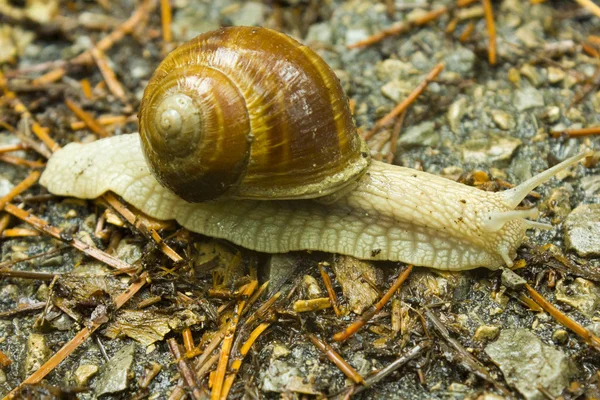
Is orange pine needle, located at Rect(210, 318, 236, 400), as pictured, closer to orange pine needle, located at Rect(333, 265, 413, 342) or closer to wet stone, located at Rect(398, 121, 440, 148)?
orange pine needle, located at Rect(333, 265, 413, 342)

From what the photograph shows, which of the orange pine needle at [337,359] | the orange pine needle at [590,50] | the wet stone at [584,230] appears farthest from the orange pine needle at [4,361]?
the orange pine needle at [590,50]

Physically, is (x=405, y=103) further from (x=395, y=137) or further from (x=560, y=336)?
(x=560, y=336)

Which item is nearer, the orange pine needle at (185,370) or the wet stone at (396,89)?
the orange pine needle at (185,370)

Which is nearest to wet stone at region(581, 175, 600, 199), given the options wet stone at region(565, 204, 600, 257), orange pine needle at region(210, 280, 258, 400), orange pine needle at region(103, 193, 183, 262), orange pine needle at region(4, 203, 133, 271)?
wet stone at region(565, 204, 600, 257)

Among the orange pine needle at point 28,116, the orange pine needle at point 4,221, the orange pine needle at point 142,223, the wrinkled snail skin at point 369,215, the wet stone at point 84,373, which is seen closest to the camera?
the wet stone at point 84,373

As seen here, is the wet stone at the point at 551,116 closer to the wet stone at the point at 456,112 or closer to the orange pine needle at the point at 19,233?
the wet stone at the point at 456,112
